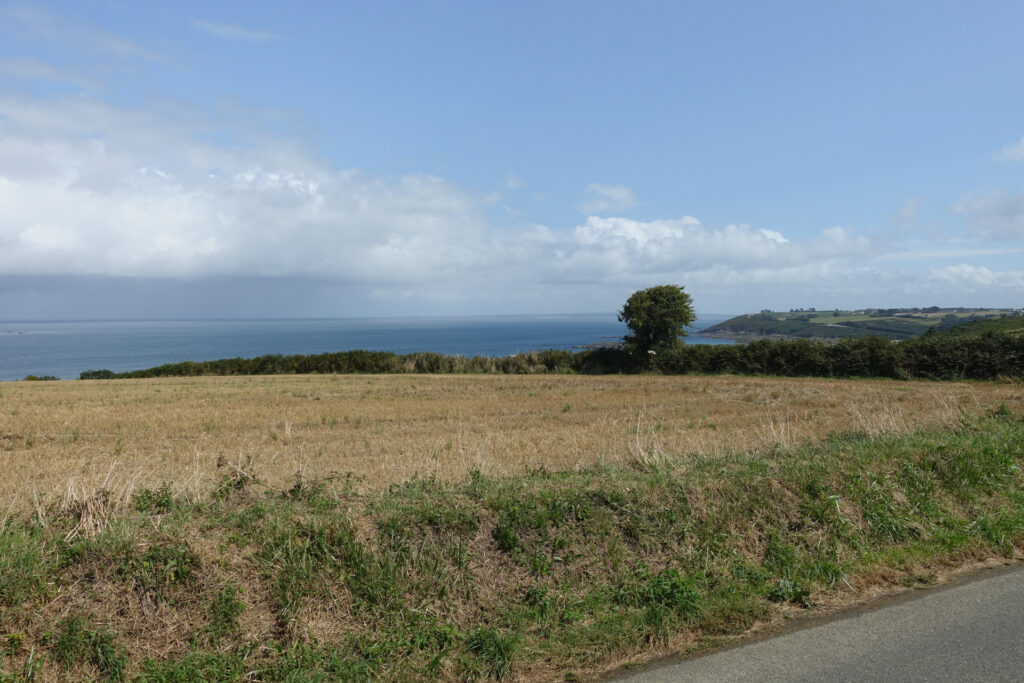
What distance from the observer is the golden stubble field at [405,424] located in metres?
9.81

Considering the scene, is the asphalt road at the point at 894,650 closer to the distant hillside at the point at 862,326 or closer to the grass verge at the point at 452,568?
the grass verge at the point at 452,568

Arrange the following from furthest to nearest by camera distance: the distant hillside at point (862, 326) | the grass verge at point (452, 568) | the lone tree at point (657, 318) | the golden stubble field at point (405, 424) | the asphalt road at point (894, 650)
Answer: the distant hillside at point (862, 326) → the lone tree at point (657, 318) → the golden stubble field at point (405, 424) → the grass verge at point (452, 568) → the asphalt road at point (894, 650)

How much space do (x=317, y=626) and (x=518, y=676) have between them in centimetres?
167

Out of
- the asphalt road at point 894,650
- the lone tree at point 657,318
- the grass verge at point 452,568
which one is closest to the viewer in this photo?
the asphalt road at point 894,650

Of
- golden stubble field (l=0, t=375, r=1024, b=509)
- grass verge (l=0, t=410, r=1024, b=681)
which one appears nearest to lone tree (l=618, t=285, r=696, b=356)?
golden stubble field (l=0, t=375, r=1024, b=509)

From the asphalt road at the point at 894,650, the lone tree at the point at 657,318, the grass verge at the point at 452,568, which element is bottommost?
the asphalt road at the point at 894,650

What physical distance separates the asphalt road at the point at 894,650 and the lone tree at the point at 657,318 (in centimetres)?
4290

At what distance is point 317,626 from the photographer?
193 inches

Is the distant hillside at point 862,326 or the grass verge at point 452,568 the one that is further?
the distant hillside at point 862,326

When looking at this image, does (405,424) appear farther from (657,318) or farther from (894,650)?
(657,318)

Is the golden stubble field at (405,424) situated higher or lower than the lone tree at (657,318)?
lower

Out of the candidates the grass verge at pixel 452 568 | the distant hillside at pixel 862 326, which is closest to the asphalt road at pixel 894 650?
the grass verge at pixel 452 568

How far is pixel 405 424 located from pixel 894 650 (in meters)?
16.9

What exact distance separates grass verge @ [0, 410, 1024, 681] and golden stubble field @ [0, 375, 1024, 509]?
44.9 inches
